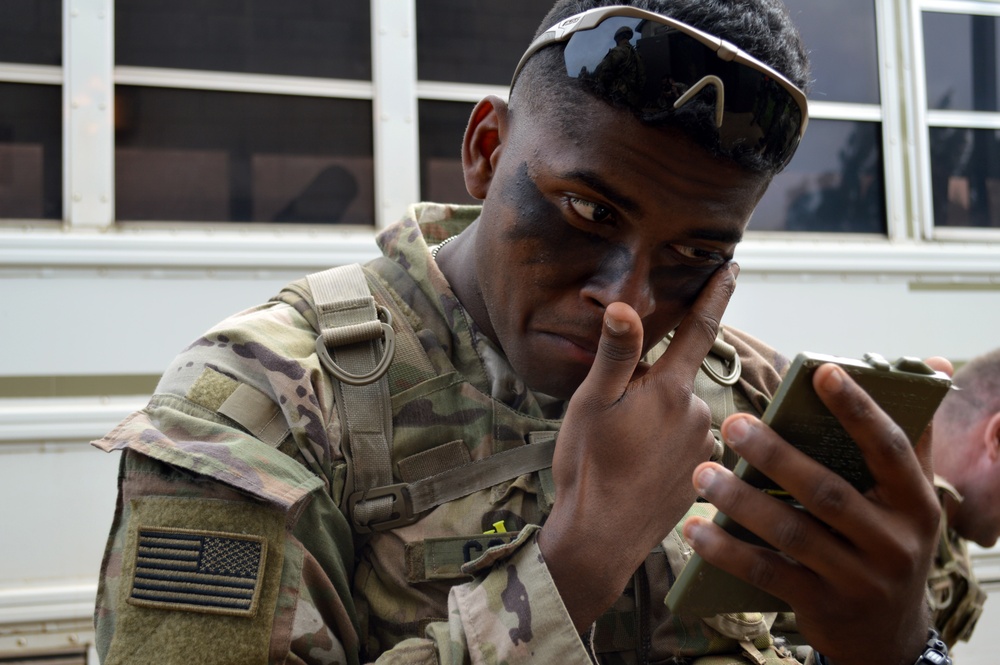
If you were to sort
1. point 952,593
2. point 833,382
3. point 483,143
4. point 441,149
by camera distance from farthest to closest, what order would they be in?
point 441,149 < point 952,593 < point 483,143 < point 833,382

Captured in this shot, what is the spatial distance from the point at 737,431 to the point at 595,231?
484 millimetres

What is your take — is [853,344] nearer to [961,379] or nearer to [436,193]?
[961,379]

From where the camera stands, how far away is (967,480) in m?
2.94

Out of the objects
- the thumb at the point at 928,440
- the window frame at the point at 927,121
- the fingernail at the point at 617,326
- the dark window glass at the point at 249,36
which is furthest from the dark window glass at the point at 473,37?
the thumb at the point at 928,440

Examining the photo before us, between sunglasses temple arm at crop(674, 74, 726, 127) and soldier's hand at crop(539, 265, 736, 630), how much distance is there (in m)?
0.37

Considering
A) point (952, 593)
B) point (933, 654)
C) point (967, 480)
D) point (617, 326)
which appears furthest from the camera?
point (967, 480)

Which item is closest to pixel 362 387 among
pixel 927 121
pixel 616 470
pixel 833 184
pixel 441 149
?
pixel 616 470

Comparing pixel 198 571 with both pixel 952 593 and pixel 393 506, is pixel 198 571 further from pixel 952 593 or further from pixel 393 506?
pixel 952 593

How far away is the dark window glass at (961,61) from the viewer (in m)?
4.06

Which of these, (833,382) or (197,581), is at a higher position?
(833,382)

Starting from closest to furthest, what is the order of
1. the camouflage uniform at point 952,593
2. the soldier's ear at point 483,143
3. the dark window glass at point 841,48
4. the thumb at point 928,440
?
the thumb at point 928,440
the soldier's ear at point 483,143
the camouflage uniform at point 952,593
the dark window glass at point 841,48

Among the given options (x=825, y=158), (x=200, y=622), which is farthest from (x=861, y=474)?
(x=825, y=158)

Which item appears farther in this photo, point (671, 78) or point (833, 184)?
point (833, 184)

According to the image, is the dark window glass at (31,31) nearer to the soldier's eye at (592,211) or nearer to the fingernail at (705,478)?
the soldier's eye at (592,211)
